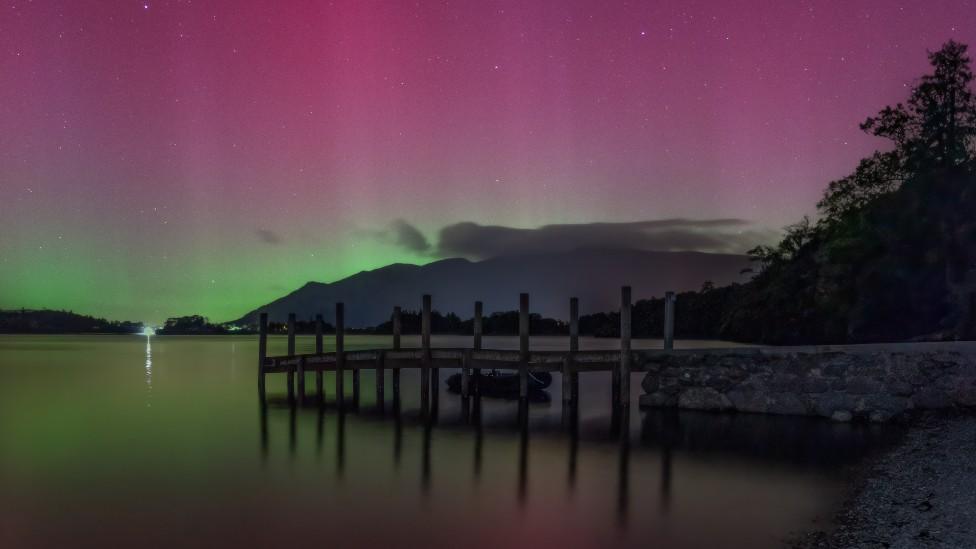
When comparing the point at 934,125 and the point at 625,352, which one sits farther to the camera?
the point at 934,125

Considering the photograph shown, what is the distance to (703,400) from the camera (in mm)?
18297

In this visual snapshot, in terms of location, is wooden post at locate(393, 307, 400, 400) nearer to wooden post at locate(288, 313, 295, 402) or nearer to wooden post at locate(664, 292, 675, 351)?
wooden post at locate(288, 313, 295, 402)

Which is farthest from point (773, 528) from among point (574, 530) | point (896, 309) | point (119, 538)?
point (896, 309)

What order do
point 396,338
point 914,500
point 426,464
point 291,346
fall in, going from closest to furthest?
1. point 914,500
2. point 426,464
3. point 396,338
4. point 291,346

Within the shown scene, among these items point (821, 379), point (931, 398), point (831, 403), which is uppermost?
point (821, 379)

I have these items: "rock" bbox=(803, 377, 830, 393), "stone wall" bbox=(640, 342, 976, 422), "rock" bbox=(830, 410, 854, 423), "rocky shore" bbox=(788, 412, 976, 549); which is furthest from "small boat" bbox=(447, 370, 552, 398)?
"rocky shore" bbox=(788, 412, 976, 549)

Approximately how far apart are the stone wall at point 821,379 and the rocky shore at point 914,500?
234 centimetres

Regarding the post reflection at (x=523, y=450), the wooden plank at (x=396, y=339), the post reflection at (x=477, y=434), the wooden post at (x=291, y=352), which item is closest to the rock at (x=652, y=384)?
the post reflection at (x=523, y=450)

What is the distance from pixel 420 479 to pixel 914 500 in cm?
765

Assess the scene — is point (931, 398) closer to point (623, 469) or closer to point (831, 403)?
point (831, 403)

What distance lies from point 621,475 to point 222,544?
22.4 ft

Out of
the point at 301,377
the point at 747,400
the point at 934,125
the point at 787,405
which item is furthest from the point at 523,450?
the point at 934,125

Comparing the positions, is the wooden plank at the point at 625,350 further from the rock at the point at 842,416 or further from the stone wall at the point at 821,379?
the rock at the point at 842,416

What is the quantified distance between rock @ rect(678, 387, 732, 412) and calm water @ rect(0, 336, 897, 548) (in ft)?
1.84
